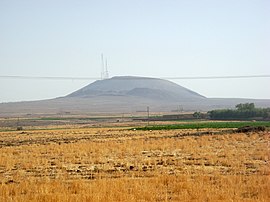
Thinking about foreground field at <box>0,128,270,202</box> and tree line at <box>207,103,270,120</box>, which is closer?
foreground field at <box>0,128,270,202</box>

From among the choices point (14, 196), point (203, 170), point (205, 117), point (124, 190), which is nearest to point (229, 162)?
point (203, 170)

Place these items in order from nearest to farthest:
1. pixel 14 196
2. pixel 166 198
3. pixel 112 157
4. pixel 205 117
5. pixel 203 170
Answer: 1. pixel 166 198
2. pixel 14 196
3. pixel 203 170
4. pixel 112 157
5. pixel 205 117

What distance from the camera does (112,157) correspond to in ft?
93.4

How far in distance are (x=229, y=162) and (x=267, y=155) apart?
374cm

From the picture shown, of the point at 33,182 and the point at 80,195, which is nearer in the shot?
the point at 80,195

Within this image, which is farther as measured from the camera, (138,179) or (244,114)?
(244,114)

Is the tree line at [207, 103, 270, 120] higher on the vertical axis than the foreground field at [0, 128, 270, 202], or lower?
higher

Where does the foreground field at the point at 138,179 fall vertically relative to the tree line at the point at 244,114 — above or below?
below

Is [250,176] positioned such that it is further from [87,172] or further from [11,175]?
[11,175]

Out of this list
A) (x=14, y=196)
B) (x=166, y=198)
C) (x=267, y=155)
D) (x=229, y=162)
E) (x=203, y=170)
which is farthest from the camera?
(x=267, y=155)

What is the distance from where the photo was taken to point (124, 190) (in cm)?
1511

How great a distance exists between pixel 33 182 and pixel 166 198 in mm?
6069

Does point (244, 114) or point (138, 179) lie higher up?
point (244, 114)

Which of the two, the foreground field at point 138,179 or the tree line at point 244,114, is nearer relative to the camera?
the foreground field at point 138,179
